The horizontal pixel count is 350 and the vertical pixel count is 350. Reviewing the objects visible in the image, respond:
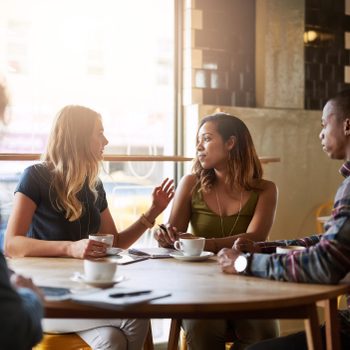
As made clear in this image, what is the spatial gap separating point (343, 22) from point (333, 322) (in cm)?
302

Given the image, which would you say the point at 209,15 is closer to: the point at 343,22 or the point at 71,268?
the point at 343,22

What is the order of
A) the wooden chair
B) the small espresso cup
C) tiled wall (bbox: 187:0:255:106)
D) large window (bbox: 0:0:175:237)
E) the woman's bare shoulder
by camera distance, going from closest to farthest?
1. the small espresso cup
2. the wooden chair
3. the woman's bare shoulder
4. large window (bbox: 0:0:175:237)
5. tiled wall (bbox: 187:0:255:106)

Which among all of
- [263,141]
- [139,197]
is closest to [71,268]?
[139,197]

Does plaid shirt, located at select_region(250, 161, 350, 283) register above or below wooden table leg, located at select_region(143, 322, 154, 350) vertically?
above

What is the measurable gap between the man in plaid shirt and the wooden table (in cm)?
3

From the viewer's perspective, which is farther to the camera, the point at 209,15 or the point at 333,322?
the point at 209,15

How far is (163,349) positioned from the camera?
3482 mm

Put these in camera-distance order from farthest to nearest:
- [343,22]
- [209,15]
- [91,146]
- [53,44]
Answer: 1. [343,22]
2. [209,15]
3. [53,44]
4. [91,146]

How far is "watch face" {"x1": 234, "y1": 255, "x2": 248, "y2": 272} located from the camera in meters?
1.73

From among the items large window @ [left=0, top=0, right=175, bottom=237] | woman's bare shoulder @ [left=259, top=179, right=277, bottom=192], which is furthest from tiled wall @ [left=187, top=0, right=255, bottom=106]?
woman's bare shoulder @ [left=259, top=179, right=277, bottom=192]

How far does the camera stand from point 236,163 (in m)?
2.68

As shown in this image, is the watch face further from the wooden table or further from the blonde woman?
the blonde woman

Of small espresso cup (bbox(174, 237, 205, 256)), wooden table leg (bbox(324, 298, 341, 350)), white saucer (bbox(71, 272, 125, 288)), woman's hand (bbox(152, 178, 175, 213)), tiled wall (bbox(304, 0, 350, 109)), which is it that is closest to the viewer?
white saucer (bbox(71, 272, 125, 288))

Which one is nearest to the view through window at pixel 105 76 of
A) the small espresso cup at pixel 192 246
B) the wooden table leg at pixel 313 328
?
the small espresso cup at pixel 192 246
